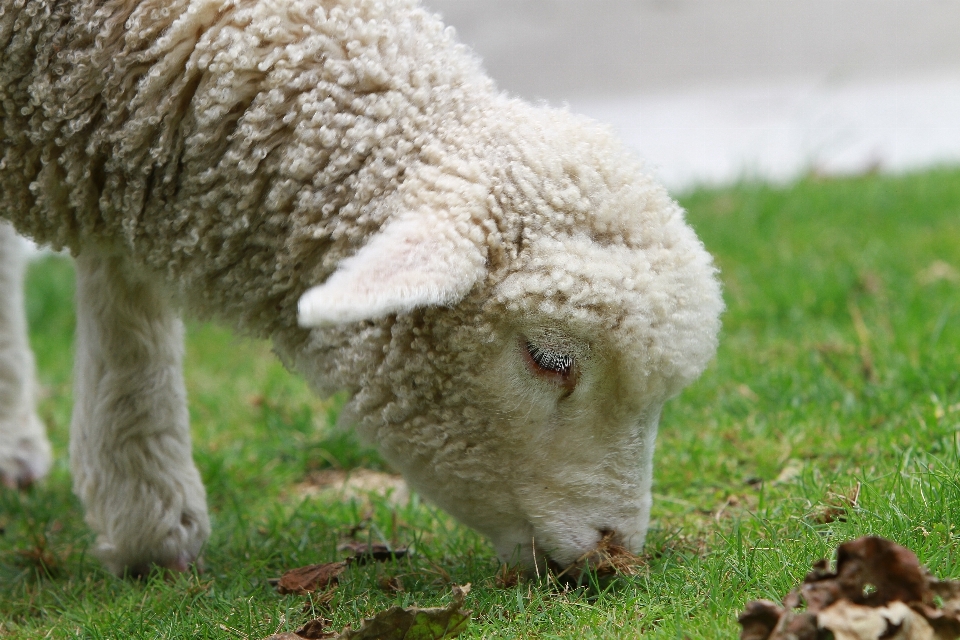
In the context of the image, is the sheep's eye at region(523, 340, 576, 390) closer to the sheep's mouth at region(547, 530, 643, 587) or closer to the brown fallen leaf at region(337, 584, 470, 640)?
the sheep's mouth at region(547, 530, 643, 587)

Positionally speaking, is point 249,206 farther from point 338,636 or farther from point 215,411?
point 215,411

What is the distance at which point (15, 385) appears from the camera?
14.4 ft

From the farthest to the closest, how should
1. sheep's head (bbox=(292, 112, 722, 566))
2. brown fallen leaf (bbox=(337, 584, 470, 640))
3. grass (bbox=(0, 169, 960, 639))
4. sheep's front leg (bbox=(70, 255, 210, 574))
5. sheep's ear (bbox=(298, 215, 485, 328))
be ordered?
sheep's front leg (bbox=(70, 255, 210, 574)), grass (bbox=(0, 169, 960, 639)), sheep's head (bbox=(292, 112, 722, 566)), brown fallen leaf (bbox=(337, 584, 470, 640)), sheep's ear (bbox=(298, 215, 485, 328))

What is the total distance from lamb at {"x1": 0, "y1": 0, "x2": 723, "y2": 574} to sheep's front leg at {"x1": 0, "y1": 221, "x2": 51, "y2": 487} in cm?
152

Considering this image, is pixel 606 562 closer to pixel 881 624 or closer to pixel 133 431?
pixel 881 624

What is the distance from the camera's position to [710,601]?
97.4 inches

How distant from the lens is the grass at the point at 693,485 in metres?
2.64

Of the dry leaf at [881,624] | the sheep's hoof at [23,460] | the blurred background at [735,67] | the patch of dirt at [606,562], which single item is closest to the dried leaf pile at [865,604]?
the dry leaf at [881,624]

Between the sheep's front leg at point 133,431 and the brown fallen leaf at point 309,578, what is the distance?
0.56 meters

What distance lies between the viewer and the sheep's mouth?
8.98 feet

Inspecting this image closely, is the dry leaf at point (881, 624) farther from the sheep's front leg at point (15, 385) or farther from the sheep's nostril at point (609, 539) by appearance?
the sheep's front leg at point (15, 385)

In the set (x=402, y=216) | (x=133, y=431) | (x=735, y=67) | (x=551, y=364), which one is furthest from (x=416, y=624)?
(x=735, y=67)

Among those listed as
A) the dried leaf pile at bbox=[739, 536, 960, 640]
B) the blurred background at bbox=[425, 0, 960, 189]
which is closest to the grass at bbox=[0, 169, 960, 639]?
the dried leaf pile at bbox=[739, 536, 960, 640]

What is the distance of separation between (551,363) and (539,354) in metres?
0.04
